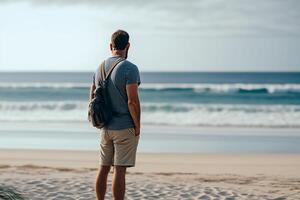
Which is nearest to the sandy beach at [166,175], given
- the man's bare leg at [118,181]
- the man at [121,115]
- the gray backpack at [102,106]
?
the man's bare leg at [118,181]

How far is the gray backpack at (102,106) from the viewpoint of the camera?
5043 mm

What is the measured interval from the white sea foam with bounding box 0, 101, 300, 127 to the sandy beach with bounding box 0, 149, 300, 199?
7941 millimetres

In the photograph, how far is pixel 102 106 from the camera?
5055mm

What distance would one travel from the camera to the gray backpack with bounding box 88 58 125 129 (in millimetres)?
5043

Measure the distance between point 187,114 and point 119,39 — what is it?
18531 millimetres

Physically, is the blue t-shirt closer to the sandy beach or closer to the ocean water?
the sandy beach

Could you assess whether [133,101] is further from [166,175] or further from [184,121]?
[184,121]

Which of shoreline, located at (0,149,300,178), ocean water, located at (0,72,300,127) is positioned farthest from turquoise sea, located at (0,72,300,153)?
shoreline, located at (0,149,300,178)

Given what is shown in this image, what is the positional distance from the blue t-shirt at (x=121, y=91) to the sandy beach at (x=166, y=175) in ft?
6.46

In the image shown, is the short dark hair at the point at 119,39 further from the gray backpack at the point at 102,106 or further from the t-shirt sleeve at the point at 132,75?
the t-shirt sleeve at the point at 132,75

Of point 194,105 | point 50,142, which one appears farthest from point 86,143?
point 194,105

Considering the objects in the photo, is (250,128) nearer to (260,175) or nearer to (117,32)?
(260,175)

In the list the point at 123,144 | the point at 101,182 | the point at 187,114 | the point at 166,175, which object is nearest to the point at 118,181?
the point at 101,182

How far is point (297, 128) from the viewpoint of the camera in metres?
17.5
